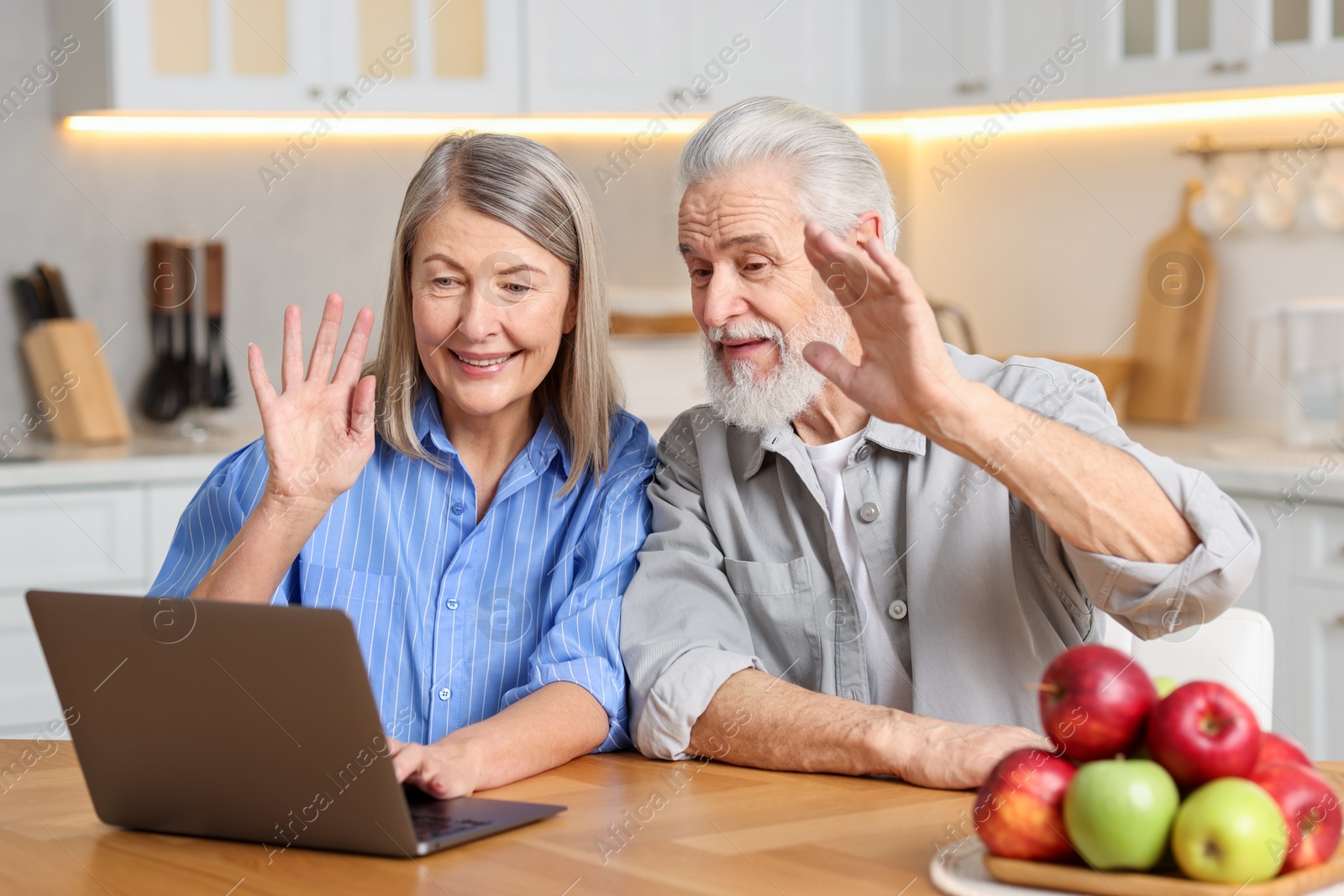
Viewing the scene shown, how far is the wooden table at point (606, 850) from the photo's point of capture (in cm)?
100

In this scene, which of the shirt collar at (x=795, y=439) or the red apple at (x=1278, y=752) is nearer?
the red apple at (x=1278, y=752)

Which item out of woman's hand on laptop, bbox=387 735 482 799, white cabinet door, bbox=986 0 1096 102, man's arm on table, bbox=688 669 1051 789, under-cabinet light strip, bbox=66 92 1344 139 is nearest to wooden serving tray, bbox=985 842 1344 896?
man's arm on table, bbox=688 669 1051 789

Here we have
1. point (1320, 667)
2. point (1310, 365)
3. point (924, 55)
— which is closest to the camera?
point (1320, 667)

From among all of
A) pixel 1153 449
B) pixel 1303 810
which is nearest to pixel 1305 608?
pixel 1153 449

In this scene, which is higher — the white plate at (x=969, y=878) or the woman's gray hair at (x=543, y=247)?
the woman's gray hair at (x=543, y=247)

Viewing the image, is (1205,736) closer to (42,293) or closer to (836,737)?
(836,737)

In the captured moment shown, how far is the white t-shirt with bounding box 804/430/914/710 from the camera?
155 centimetres

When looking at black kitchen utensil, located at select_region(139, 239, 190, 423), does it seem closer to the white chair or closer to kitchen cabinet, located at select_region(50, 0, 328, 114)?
kitchen cabinet, located at select_region(50, 0, 328, 114)

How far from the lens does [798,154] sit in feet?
5.28

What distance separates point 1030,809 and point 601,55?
293 centimetres

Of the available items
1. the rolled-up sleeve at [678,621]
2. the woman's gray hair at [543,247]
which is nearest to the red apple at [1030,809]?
the rolled-up sleeve at [678,621]

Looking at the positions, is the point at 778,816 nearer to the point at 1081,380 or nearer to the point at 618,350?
the point at 1081,380

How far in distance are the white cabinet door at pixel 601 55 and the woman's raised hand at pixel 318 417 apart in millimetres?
2146

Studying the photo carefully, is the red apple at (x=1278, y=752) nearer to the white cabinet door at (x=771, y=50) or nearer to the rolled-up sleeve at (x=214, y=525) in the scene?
the rolled-up sleeve at (x=214, y=525)
